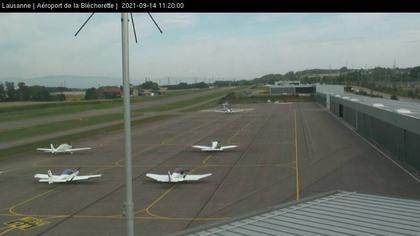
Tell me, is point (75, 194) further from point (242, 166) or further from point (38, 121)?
point (38, 121)

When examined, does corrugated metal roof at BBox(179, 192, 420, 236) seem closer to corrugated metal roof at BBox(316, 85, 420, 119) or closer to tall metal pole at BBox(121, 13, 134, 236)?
tall metal pole at BBox(121, 13, 134, 236)

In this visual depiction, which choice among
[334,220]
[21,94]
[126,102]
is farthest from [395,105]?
[21,94]

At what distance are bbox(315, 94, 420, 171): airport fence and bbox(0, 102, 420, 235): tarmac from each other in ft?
5.69

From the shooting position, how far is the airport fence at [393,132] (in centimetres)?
4212

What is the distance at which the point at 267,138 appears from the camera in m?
68.6

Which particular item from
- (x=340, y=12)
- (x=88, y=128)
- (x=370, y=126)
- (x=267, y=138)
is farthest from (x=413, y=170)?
(x=88, y=128)

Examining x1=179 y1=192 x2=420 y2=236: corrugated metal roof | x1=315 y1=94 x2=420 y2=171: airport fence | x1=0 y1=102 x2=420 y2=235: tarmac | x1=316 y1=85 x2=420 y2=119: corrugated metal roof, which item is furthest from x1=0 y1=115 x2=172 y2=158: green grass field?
x1=179 y1=192 x2=420 y2=236: corrugated metal roof

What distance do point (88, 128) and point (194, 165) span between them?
157 feet
